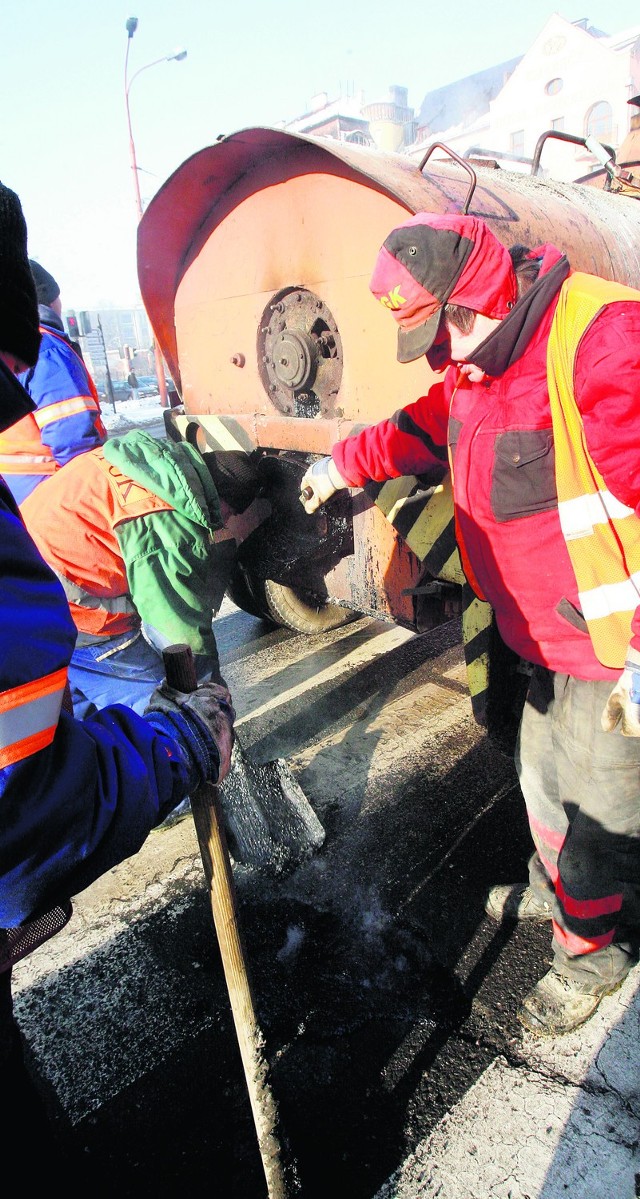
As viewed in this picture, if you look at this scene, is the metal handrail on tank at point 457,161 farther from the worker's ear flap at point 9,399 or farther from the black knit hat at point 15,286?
the worker's ear flap at point 9,399

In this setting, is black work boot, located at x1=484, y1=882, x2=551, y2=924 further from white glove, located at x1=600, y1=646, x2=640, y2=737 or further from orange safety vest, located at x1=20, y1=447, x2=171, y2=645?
orange safety vest, located at x1=20, y1=447, x2=171, y2=645

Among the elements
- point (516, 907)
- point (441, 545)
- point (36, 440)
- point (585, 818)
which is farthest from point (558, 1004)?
point (36, 440)

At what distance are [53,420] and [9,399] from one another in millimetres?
2299

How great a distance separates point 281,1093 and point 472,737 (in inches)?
67.1

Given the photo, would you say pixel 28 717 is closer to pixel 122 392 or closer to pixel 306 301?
pixel 306 301

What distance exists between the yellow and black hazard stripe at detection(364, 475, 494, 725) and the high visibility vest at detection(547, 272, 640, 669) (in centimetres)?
81

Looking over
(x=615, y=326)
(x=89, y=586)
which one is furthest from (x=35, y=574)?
(x=89, y=586)

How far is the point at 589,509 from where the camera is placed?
155cm

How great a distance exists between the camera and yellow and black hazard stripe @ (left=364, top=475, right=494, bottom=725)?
2447mm

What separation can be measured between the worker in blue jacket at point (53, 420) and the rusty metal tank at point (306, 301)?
611mm

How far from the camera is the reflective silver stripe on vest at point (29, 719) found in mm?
902

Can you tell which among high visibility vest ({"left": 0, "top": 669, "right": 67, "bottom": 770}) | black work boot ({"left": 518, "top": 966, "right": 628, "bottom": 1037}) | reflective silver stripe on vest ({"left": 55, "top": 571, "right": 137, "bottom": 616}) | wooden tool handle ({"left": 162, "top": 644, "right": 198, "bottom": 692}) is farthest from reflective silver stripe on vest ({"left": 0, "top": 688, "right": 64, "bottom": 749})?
black work boot ({"left": 518, "top": 966, "right": 628, "bottom": 1037})

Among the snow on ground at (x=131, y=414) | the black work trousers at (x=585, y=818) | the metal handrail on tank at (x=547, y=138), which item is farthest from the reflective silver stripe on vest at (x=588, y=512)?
the snow on ground at (x=131, y=414)

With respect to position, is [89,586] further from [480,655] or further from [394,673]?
[394,673]
